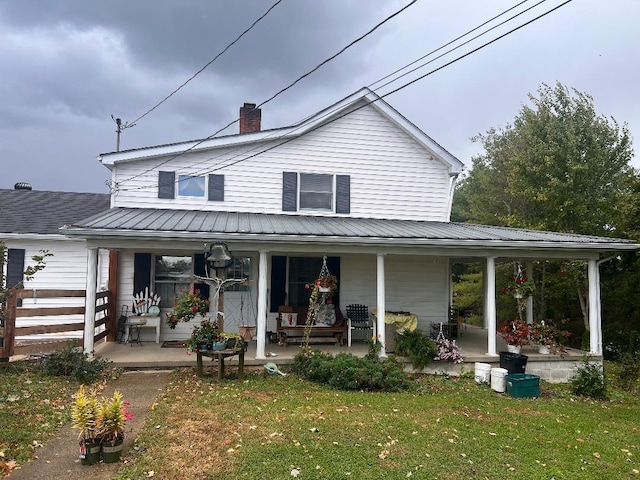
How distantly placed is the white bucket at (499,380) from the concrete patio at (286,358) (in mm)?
1022

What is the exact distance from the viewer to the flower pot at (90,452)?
417cm

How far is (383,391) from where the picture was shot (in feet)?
24.5

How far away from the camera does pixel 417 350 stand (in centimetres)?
873

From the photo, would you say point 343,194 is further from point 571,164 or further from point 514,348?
point 571,164

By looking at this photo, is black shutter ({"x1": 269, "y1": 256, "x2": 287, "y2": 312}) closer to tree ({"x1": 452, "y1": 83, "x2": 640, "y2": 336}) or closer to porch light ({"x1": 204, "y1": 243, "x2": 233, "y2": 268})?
porch light ({"x1": 204, "y1": 243, "x2": 233, "y2": 268})

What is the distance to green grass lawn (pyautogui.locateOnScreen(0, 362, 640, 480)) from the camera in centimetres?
427

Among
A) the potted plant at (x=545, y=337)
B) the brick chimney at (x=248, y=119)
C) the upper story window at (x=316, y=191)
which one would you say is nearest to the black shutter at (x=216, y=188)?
the upper story window at (x=316, y=191)

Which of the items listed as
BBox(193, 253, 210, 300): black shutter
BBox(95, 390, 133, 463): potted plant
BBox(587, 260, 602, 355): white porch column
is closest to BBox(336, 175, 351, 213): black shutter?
BBox(193, 253, 210, 300): black shutter

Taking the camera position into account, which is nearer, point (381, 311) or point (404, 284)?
point (381, 311)

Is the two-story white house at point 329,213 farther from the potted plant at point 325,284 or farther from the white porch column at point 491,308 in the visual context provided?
the potted plant at point 325,284

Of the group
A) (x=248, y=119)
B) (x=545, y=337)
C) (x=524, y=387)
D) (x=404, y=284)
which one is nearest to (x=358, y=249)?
(x=404, y=284)

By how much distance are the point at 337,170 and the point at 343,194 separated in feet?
2.30

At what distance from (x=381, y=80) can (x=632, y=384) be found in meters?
8.68

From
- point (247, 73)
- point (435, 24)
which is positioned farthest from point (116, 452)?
point (247, 73)
